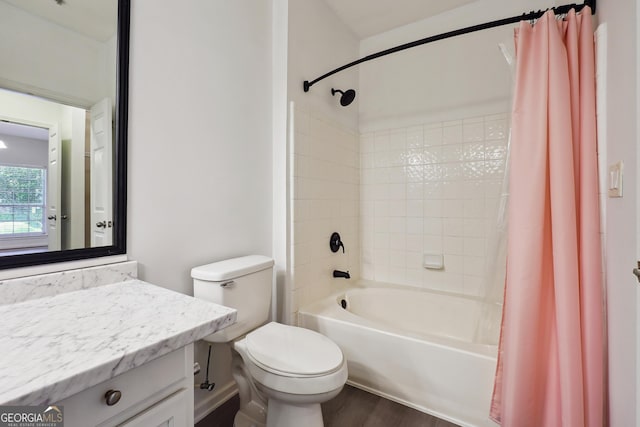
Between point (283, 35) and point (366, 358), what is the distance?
2.05 meters

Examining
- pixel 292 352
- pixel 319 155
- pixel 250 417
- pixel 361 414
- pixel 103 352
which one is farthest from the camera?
pixel 319 155

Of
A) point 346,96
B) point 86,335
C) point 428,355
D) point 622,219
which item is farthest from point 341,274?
point 86,335

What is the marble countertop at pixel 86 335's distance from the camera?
1.55ft

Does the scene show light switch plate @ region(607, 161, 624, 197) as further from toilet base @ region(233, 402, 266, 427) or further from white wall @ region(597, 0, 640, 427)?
toilet base @ region(233, 402, 266, 427)

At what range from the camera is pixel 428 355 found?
1.44m

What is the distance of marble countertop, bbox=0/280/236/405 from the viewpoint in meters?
0.47

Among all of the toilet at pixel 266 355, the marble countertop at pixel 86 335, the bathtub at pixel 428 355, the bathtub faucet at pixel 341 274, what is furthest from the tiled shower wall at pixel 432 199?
the marble countertop at pixel 86 335

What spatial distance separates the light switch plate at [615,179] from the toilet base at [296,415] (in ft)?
4.34

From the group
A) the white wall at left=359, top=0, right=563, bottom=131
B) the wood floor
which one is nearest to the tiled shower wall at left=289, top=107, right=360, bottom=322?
the white wall at left=359, top=0, right=563, bottom=131

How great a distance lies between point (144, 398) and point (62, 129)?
975 millimetres

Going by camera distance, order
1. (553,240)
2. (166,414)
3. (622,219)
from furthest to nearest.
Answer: (553,240), (622,219), (166,414)

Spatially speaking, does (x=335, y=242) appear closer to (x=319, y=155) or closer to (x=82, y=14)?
(x=319, y=155)

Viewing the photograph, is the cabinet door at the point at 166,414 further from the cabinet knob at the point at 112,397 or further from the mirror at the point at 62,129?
the mirror at the point at 62,129

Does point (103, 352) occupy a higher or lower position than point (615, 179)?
lower
